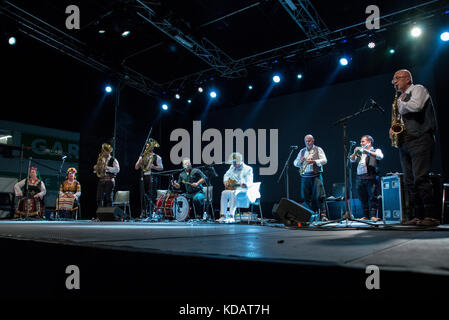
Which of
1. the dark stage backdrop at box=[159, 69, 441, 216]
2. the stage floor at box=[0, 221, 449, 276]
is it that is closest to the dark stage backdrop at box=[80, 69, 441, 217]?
the dark stage backdrop at box=[159, 69, 441, 216]

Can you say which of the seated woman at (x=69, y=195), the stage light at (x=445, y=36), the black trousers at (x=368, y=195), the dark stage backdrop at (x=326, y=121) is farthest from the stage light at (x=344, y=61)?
the seated woman at (x=69, y=195)

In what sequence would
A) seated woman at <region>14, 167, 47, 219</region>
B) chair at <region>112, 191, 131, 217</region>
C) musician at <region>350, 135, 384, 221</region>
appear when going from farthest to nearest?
chair at <region>112, 191, 131, 217</region>, seated woman at <region>14, 167, 47, 219</region>, musician at <region>350, 135, 384, 221</region>

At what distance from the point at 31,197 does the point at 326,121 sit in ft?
22.5

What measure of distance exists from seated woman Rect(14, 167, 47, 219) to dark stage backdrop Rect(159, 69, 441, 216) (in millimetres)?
4330

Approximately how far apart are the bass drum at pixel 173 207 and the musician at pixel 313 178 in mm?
2465

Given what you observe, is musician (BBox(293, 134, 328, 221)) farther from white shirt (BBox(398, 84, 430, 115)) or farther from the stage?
the stage

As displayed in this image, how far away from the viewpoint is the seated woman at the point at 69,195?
6.70 meters

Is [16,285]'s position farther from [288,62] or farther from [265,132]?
[265,132]

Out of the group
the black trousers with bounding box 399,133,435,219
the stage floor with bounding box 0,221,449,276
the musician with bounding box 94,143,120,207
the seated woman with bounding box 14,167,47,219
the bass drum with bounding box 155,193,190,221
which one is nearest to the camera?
the stage floor with bounding box 0,221,449,276

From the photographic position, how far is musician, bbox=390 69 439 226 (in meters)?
2.67

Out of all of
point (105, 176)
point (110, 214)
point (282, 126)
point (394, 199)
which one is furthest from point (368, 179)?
point (105, 176)

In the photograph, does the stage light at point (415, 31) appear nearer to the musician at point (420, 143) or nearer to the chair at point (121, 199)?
the musician at point (420, 143)

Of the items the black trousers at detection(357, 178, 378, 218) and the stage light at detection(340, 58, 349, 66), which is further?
the stage light at detection(340, 58, 349, 66)

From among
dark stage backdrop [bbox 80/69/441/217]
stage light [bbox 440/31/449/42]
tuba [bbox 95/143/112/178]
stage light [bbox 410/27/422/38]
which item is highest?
stage light [bbox 410/27/422/38]
